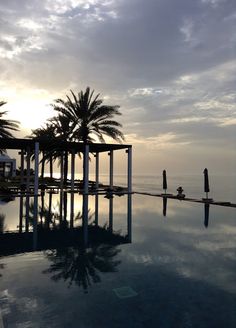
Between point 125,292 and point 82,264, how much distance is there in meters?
1.93

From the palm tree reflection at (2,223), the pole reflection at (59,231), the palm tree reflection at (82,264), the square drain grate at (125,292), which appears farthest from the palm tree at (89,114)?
the square drain grate at (125,292)

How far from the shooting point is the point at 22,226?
11.5 meters

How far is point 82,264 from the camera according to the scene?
670cm

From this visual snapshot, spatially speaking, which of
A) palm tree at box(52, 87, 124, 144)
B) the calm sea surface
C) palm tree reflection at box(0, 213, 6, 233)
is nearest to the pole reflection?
the calm sea surface

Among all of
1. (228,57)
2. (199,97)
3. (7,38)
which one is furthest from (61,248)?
(199,97)

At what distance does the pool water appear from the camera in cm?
414

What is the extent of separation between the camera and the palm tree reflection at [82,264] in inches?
225

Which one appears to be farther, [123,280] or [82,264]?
[82,264]

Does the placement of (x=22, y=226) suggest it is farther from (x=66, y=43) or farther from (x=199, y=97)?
(x=199, y=97)

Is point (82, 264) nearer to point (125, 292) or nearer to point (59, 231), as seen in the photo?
point (125, 292)

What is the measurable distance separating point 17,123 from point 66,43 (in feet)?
52.7

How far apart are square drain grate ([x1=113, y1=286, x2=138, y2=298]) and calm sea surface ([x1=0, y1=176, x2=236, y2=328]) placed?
2cm

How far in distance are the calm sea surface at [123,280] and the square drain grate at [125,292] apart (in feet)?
0.06

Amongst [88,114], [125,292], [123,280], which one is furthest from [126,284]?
[88,114]
